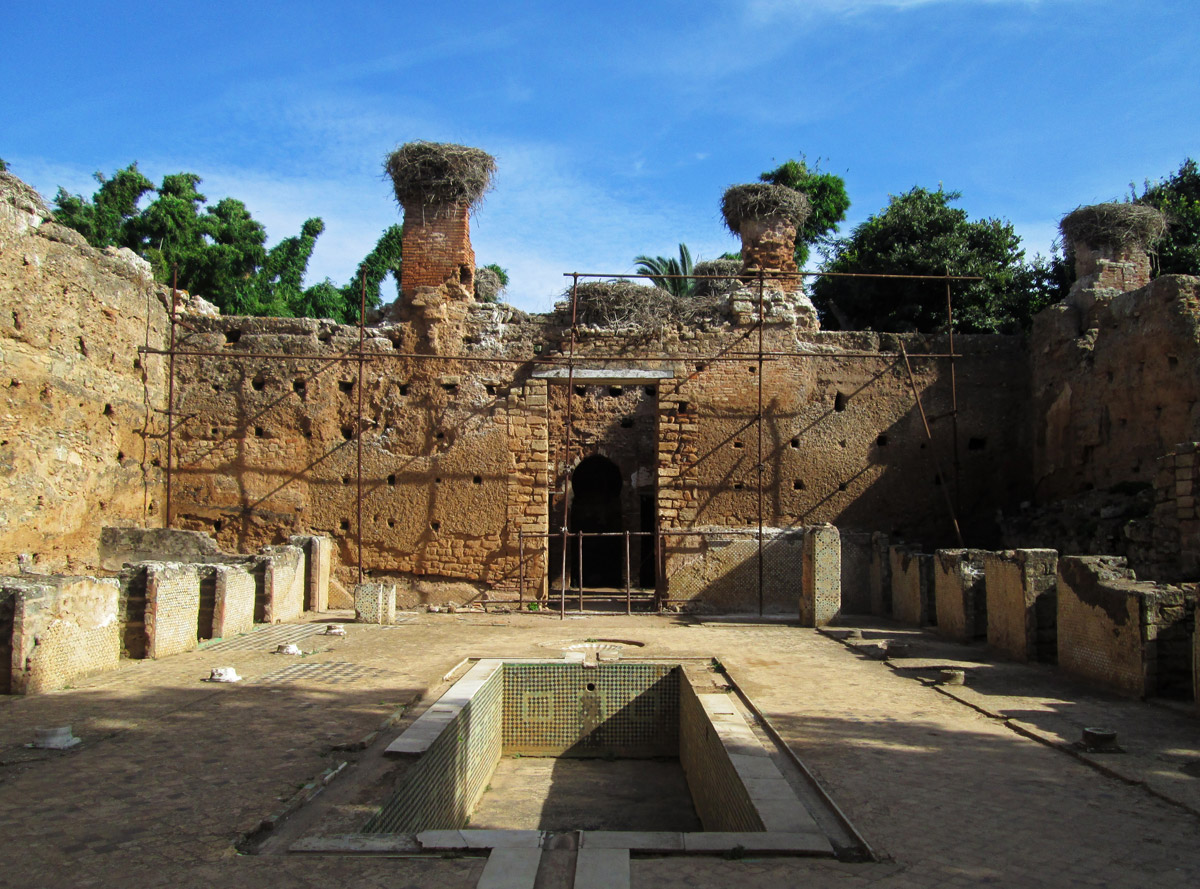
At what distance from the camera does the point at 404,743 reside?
209 inches

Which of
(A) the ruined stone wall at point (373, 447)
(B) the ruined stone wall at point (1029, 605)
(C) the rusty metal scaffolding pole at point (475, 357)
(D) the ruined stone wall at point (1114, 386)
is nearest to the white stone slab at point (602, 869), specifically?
(B) the ruined stone wall at point (1029, 605)

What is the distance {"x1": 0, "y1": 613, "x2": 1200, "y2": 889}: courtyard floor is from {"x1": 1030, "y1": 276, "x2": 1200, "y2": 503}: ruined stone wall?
5.29 m

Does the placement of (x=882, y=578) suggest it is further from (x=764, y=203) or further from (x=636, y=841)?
(x=636, y=841)

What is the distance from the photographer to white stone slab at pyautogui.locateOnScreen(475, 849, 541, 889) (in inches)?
133

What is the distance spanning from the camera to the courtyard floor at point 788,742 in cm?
352

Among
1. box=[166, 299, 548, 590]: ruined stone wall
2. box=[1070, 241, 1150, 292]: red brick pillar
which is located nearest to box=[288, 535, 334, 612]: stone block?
box=[166, 299, 548, 590]: ruined stone wall

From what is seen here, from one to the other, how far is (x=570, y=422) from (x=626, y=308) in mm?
1976

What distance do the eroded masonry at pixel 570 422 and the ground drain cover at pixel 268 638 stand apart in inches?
35.7

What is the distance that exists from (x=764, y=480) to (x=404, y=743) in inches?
355

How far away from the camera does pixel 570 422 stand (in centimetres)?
1369

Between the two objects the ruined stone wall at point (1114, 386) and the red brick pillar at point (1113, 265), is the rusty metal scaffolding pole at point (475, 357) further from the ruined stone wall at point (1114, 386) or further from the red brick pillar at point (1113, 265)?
the red brick pillar at point (1113, 265)

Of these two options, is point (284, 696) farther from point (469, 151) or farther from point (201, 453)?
point (469, 151)

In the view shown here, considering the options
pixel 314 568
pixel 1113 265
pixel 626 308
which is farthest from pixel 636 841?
pixel 1113 265

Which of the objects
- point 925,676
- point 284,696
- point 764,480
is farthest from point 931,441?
point 284,696
